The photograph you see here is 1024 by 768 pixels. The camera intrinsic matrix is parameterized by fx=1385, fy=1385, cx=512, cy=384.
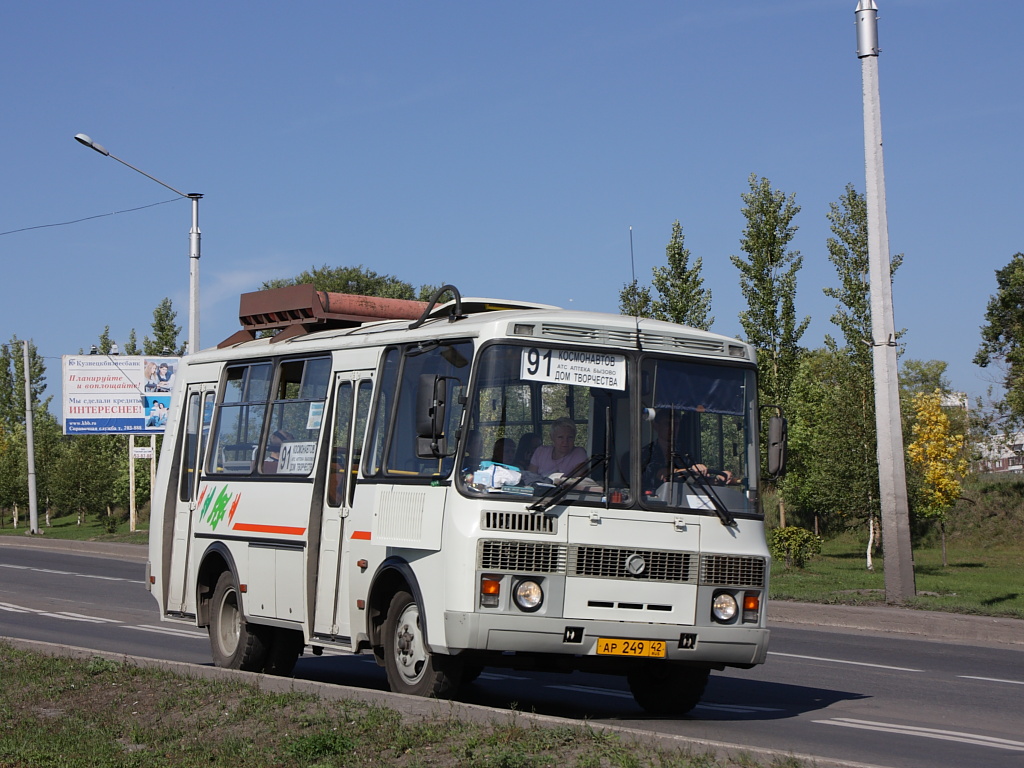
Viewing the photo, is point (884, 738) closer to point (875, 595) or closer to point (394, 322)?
point (394, 322)

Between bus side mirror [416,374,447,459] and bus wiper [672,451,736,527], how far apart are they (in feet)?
5.72

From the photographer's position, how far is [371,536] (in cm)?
1103

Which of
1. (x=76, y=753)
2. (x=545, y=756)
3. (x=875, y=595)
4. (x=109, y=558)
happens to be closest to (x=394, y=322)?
(x=76, y=753)

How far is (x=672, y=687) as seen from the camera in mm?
10930

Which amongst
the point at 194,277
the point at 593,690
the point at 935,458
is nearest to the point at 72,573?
the point at 194,277

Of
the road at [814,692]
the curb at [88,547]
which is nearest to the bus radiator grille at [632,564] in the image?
the road at [814,692]

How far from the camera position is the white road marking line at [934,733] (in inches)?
368

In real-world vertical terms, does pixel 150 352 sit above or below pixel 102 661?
above

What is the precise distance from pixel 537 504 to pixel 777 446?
7.05 feet

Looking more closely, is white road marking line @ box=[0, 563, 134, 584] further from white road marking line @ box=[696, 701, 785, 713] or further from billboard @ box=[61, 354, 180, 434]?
white road marking line @ box=[696, 701, 785, 713]

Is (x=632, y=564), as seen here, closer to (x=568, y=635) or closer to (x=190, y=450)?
(x=568, y=635)

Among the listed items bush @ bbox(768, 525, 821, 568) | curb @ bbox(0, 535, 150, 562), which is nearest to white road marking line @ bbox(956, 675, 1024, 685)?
bush @ bbox(768, 525, 821, 568)

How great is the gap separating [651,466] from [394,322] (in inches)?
129

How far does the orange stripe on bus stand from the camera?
12258mm
